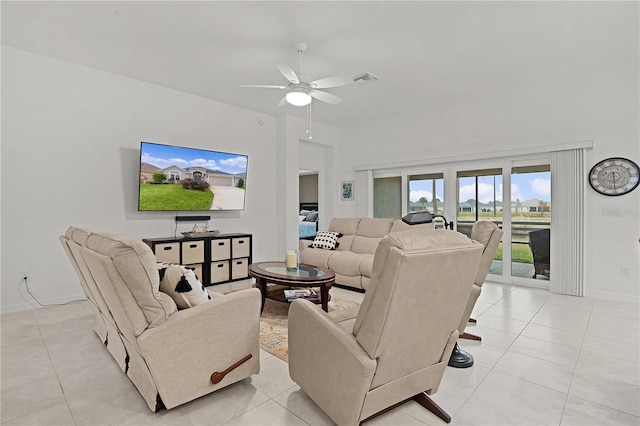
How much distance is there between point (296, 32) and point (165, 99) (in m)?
2.54

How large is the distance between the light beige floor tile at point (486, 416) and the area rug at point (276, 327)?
48.9 inches

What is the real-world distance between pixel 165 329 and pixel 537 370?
2503 mm

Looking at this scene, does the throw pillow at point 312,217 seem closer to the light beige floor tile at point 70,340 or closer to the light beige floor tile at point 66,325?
the light beige floor tile at point 66,325

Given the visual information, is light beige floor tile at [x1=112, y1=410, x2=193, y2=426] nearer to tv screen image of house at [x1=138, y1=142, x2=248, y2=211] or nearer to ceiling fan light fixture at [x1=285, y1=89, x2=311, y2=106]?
ceiling fan light fixture at [x1=285, y1=89, x2=311, y2=106]

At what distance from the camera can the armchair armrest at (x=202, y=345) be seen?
1747 mm

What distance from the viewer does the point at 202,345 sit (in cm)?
188

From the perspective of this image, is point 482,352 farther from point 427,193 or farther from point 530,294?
point 427,193

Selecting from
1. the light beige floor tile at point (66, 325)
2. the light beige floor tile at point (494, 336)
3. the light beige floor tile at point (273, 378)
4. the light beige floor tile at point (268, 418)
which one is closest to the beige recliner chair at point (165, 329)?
the light beige floor tile at point (273, 378)

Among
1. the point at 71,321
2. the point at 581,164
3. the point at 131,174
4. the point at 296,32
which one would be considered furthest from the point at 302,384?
the point at 581,164

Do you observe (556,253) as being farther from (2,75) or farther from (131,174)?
(2,75)

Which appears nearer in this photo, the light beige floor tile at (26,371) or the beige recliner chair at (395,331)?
the beige recliner chair at (395,331)

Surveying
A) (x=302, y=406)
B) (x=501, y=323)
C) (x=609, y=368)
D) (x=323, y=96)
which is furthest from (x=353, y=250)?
(x=302, y=406)

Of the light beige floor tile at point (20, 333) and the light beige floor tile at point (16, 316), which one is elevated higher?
the light beige floor tile at point (16, 316)

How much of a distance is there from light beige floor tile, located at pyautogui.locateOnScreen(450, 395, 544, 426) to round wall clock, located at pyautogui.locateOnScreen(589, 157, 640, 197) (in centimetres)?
367
